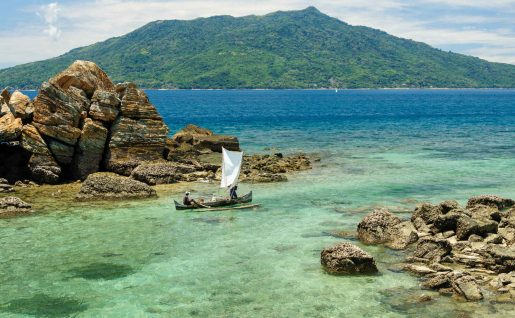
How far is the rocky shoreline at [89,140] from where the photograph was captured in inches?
1897

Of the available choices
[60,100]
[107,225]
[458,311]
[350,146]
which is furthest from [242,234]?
[350,146]

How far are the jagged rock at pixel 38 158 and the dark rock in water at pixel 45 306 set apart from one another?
2680 centimetres

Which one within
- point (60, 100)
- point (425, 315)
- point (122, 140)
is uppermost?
point (60, 100)

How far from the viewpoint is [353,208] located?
40.2 meters

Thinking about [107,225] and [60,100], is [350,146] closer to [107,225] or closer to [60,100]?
[60,100]

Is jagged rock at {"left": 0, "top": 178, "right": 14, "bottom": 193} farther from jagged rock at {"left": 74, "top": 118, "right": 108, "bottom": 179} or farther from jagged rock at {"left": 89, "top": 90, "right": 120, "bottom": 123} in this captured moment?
jagged rock at {"left": 89, "top": 90, "right": 120, "bottom": 123}

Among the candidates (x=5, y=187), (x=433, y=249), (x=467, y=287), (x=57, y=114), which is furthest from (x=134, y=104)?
(x=467, y=287)

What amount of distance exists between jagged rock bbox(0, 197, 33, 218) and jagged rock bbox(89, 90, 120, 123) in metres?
14.5

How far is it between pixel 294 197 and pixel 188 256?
16823mm

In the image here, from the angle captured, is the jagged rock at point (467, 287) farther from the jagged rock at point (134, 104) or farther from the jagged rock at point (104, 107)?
the jagged rock at point (104, 107)

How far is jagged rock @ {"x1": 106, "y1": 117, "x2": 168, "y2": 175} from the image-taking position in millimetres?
51562

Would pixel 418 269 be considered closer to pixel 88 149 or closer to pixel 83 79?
pixel 88 149

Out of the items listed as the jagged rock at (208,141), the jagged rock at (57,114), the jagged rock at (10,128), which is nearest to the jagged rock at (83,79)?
the jagged rock at (57,114)

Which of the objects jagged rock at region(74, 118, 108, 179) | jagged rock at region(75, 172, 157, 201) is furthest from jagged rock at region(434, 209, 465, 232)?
jagged rock at region(74, 118, 108, 179)
